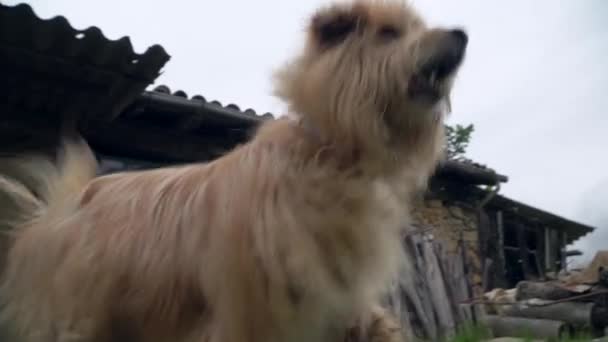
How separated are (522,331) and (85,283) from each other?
16.0ft

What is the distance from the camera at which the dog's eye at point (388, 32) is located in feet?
8.50

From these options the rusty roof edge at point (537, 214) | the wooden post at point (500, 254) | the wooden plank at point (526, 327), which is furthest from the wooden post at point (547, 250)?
the wooden plank at point (526, 327)

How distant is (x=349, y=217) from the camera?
2.39 meters

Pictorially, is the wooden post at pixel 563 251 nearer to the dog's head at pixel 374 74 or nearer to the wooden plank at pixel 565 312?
the wooden plank at pixel 565 312

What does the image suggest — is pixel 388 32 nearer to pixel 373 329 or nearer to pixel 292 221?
pixel 292 221

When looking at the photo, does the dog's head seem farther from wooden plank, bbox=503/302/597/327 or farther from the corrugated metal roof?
wooden plank, bbox=503/302/597/327

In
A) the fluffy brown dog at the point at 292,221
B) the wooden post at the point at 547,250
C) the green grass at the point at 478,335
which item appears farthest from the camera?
the wooden post at the point at 547,250

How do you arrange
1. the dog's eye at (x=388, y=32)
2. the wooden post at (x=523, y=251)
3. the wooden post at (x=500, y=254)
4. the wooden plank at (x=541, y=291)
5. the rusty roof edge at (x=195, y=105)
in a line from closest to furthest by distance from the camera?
the dog's eye at (x=388, y=32)
the rusty roof edge at (x=195, y=105)
the wooden plank at (x=541, y=291)
the wooden post at (x=500, y=254)
the wooden post at (x=523, y=251)

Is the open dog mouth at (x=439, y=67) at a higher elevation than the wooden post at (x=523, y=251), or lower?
lower

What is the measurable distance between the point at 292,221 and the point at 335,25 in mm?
766

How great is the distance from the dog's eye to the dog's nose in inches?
8.7

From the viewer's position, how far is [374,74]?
2502 millimetres

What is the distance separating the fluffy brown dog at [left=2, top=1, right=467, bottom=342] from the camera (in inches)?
92.3

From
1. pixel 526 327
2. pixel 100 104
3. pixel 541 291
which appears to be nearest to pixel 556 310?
pixel 526 327
